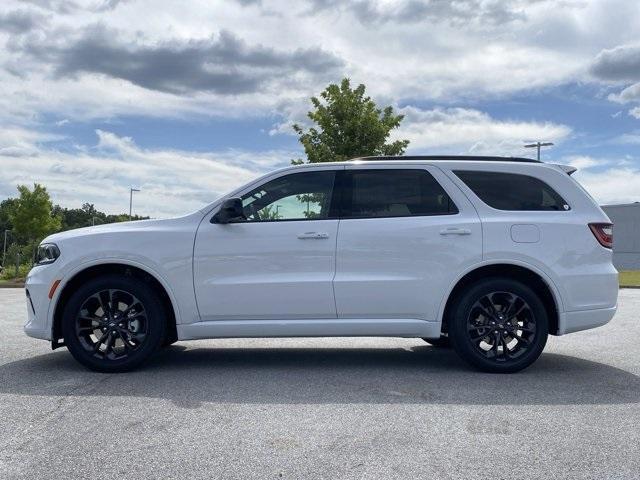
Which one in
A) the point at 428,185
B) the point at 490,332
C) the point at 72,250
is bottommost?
the point at 490,332

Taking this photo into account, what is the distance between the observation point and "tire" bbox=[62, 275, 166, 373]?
231 inches

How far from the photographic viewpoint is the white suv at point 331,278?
5852mm

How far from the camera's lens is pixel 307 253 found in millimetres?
5879

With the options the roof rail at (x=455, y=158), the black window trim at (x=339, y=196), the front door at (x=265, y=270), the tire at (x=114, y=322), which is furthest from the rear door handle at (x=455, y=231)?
the tire at (x=114, y=322)

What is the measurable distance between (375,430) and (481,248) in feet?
7.53

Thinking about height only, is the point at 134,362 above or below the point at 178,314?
below

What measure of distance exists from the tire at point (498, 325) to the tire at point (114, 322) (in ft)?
8.43

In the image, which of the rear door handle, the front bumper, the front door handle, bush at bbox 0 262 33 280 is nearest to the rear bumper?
the rear door handle

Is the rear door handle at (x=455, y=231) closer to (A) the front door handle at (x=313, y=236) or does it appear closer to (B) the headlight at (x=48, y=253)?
(A) the front door handle at (x=313, y=236)

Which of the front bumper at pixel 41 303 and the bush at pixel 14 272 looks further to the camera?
the bush at pixel 14 272

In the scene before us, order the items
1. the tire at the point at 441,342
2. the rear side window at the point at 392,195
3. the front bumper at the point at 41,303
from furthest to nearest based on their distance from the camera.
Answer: the tire at the point at 441,342 → the rear side window at the point at 392,195 → the front bumper at the point at 41,303

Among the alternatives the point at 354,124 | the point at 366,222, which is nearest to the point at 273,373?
the point at 366,222

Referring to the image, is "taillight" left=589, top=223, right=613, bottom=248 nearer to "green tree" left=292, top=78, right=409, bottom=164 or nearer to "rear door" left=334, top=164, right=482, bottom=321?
"rear door" left=334, top=164, right=482, bottom=321

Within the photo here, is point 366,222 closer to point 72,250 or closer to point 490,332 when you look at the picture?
point 490,332
